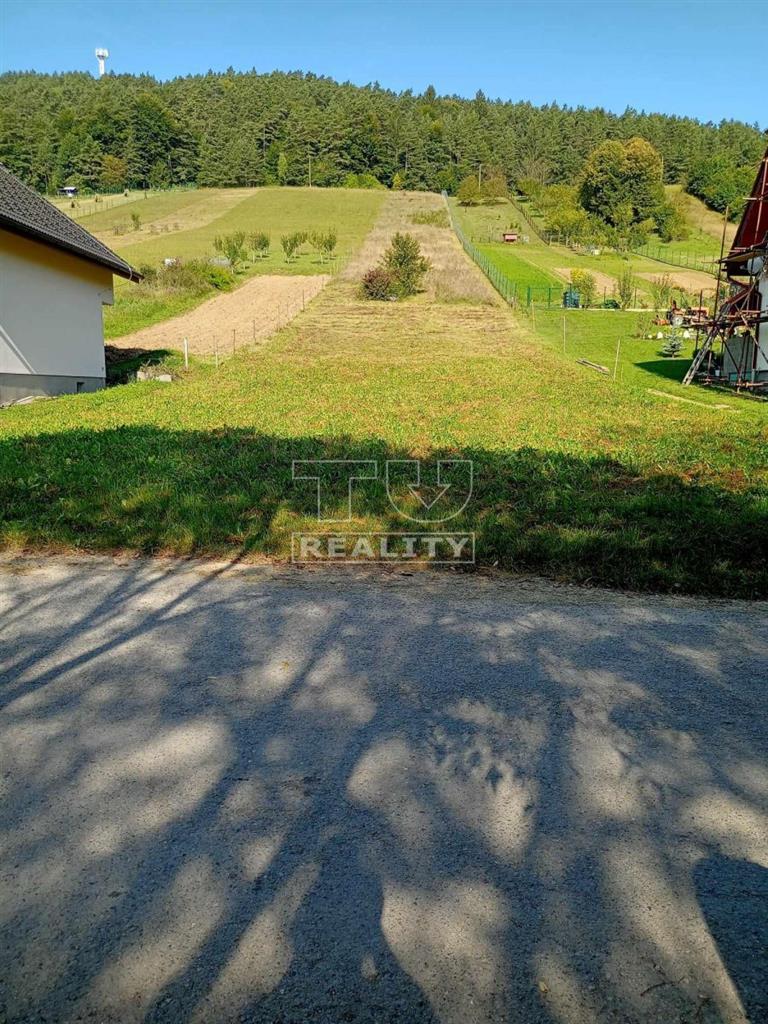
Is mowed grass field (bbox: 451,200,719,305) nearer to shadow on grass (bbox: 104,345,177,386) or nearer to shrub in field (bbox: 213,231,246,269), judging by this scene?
shrub in field (bbox: 213,231,246,269)

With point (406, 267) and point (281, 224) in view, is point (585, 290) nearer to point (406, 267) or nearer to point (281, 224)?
point (406, 267)

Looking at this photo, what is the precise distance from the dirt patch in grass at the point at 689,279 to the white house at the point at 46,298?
4053 cm

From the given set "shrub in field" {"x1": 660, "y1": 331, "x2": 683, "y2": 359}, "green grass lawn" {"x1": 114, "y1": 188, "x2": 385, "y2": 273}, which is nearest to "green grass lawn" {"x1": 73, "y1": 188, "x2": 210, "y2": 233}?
"green grass lawn" {"x1": 114, "y1": 188, "x2": 385, "y2": 273}

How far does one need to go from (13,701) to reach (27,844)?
1.14 meters

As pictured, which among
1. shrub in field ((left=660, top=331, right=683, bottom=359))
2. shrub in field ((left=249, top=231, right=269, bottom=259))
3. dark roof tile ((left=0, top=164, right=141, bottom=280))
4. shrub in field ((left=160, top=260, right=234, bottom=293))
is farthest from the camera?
shrub in field ((left=249, top=231, right=269, bottom=259))

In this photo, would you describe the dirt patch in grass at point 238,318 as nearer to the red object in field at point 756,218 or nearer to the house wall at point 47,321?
the house wall at point 47,321

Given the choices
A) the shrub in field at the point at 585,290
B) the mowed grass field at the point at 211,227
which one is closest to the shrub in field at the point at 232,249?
the mowed grass field at the point at 211,227

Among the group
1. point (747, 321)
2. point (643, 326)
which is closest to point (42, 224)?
point (747, 321)

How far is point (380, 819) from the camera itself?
2.73 metres

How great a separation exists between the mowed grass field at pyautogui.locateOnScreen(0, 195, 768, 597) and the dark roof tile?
334 cm

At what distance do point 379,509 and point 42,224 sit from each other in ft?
43.9

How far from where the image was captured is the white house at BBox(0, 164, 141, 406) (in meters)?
15.4

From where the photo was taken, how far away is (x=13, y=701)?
356 centimetres

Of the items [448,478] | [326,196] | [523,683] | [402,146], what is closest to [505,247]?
[326,196]
